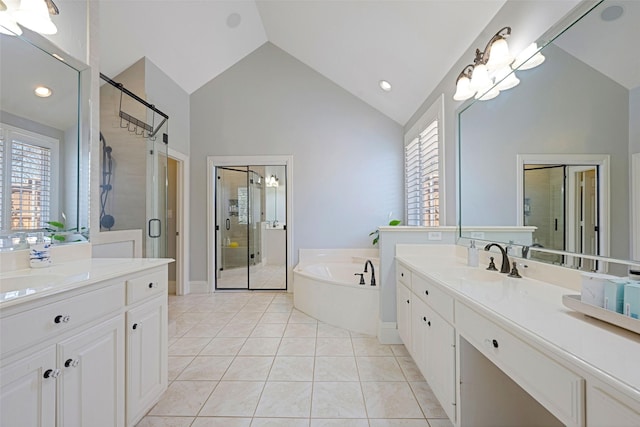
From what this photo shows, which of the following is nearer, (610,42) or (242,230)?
(610,42)

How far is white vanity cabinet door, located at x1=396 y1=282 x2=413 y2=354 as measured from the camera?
200cm

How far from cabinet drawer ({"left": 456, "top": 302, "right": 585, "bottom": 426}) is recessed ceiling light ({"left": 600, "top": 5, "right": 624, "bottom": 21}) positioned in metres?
1.25

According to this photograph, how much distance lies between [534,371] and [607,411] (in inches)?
8.0

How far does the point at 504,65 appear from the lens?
1.68 meters

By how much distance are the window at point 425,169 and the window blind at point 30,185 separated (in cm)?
300

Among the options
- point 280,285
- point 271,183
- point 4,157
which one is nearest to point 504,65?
point 4,157

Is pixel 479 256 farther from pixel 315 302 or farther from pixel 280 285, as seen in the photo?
pixel 280 285

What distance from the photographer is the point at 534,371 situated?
79cm

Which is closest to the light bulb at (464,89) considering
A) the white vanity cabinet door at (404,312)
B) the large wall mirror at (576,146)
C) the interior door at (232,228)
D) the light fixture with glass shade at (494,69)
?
the light fixture with glass shade at (494,69)

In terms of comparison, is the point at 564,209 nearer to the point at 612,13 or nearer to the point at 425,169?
the point at 612,13

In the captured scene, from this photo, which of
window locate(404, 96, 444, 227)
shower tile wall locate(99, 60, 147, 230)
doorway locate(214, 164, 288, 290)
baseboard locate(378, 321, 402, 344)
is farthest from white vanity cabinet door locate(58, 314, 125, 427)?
doorway locate(214, 164, 288, 290)

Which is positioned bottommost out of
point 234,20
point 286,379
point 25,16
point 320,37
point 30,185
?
point 286,379

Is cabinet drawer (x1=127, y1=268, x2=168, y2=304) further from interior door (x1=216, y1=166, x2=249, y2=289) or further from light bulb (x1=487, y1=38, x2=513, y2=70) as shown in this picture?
interior door (x1=216, y1=166, x2=249, y2=289)

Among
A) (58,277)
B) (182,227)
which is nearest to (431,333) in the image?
(58,277)
